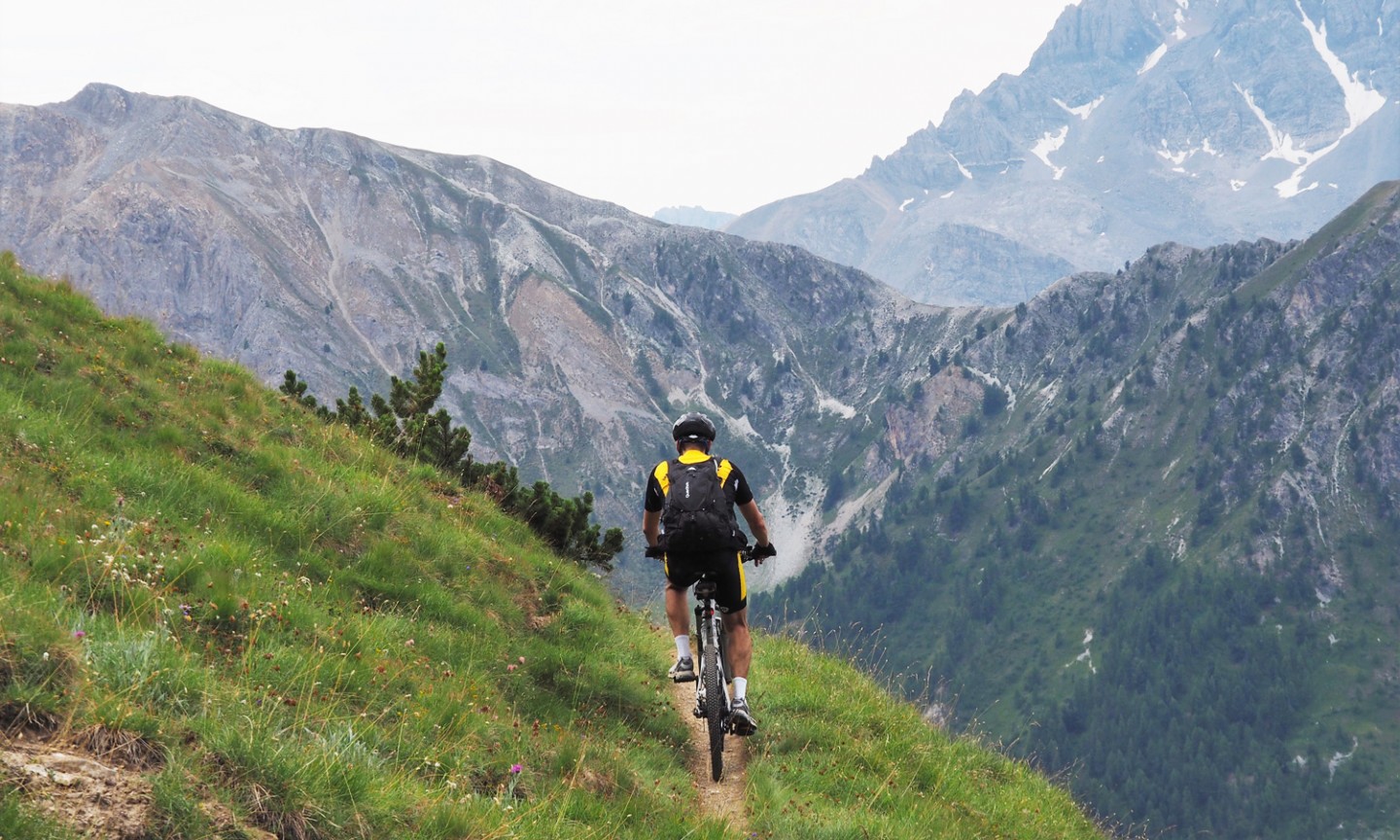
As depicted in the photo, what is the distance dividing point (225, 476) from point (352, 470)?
2.41 meters

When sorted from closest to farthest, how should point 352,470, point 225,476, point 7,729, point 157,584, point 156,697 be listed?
point 7,729 < point 156,697 < point 157,584 < point 225,476 < point 352,470

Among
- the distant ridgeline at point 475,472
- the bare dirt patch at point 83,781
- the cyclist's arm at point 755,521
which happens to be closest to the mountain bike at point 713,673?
the cyclist's arm at point 755,521

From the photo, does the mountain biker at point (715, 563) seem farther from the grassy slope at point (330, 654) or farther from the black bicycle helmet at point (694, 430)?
the grassy slope at point (330, 654)

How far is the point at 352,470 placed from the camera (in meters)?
13.6

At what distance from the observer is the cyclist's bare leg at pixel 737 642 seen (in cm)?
1060

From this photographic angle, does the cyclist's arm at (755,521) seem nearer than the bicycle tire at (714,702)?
No

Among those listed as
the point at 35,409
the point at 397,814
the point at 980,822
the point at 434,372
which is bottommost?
the point at 980,822

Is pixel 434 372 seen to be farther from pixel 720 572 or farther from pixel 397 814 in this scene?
pixel 397 814

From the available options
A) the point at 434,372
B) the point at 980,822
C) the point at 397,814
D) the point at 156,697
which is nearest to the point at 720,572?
the point at 980,822

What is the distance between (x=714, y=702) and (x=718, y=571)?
1.42 metres

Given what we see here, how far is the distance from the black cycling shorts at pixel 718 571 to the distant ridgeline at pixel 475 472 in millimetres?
7006

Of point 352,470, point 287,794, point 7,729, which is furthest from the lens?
point 352,470

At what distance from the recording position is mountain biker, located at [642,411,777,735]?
1030cm

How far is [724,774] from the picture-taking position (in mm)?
10719
